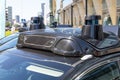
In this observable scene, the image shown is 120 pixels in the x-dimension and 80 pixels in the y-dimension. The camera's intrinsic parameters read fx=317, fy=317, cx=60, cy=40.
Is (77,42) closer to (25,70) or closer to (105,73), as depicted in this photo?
(105,73)

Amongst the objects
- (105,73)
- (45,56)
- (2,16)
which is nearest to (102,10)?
(2,16)

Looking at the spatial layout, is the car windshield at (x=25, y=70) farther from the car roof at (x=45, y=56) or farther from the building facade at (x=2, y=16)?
the building facade at (x=2, y=16)

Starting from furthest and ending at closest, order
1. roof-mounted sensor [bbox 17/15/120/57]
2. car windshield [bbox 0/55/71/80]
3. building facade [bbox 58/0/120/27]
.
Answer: building facade [bbox 58/0/120/27] → roof-mounted sensor [bbox 17/15/120/57] → car windshield [bbox 0/55/71/80]

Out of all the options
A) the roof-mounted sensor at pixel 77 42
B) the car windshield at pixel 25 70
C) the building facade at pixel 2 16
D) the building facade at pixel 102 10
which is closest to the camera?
the car windshield at pixel 25 70

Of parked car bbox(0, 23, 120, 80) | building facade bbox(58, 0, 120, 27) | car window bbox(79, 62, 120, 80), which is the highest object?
building facade bbox(58, 0, 120, 27)

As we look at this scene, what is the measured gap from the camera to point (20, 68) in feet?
9.55

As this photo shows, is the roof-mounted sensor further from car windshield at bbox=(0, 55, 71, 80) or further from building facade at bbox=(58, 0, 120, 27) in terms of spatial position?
building facade at bbox=(58, 0, 120, 27)

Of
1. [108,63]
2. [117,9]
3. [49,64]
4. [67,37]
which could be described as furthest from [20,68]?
[117,9]

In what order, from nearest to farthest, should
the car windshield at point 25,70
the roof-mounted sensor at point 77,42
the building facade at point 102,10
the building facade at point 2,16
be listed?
the car windshield at point 25,70 < the roof-mounted sensor at point 77,42 < the building facade at point 2,16 < the building facade at point 102,10

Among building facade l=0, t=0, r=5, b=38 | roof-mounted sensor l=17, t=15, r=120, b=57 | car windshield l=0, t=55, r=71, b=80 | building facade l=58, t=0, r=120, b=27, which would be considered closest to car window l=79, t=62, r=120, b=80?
roof-mounted sensor l=17, t=15, r=120, b=57

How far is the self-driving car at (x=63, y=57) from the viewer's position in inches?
105

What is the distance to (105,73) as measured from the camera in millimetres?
2953

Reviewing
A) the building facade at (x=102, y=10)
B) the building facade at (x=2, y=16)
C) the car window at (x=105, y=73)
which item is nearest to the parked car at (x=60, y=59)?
the car window at (x=105, y=73)

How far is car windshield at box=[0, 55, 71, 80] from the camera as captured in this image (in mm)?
2658
